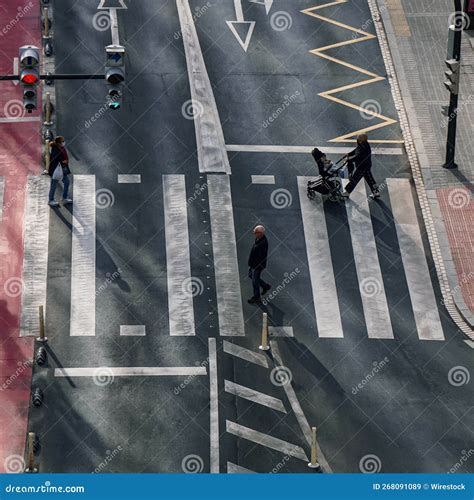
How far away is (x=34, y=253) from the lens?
1797 inches

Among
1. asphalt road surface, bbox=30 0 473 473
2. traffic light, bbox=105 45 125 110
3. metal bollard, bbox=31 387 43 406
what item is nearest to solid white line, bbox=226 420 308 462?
asphalt road surface, bbox=30 0 473 473

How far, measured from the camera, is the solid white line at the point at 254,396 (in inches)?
1634

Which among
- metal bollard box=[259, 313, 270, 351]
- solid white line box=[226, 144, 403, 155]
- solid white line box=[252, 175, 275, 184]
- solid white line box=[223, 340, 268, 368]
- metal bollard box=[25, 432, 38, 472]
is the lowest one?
metal bollard box=[25, 432, 38, 472]

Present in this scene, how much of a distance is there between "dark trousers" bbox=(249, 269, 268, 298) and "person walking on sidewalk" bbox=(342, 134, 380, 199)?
5198mm

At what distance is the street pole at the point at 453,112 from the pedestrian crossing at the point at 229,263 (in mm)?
1762

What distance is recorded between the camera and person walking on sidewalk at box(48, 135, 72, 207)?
46594 millimetres

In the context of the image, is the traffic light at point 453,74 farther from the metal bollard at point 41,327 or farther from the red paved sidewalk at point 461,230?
the metal bollard at point 41,327

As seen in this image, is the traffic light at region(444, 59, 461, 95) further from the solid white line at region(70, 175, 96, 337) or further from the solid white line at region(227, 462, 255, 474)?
the solid white line at region(227, 462, 255, 474)

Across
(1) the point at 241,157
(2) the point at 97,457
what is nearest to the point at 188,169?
(1) the point at 241,157

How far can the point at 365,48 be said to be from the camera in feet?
179

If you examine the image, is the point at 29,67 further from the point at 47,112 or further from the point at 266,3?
the point at 266,3

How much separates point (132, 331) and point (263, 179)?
7564 mm

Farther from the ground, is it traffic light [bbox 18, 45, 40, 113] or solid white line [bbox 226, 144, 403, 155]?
solid white line [bbox 226, 144, 403, 155]

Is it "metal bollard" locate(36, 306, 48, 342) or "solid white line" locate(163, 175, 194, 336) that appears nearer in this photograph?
"metal bollard" locate(36, 306, 48, 342)
